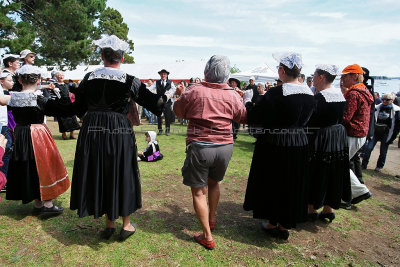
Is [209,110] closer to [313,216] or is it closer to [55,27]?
[313,216]

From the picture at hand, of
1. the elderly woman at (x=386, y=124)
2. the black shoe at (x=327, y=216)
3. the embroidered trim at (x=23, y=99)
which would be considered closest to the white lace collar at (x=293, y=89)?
the black shoe at (x=327, y=216)

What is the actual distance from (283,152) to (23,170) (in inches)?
124

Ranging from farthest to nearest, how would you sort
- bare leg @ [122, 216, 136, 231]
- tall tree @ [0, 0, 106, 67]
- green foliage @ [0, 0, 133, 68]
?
1. tall tree @ [0, 0, 106, 67]
2. green foliage @ [0, 0, 133, 68]
3. bare leg @ [122, 216, 136, 231]

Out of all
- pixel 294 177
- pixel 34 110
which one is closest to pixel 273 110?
pixel 294 177

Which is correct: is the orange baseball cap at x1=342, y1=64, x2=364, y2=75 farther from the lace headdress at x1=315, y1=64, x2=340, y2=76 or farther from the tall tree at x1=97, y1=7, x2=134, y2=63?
the tall tree at x1=97, y1=7, x2=134, y2=63

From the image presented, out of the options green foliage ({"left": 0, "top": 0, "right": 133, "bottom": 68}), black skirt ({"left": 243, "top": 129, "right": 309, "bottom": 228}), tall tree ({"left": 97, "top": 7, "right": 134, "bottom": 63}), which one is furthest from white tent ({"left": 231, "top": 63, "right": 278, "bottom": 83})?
tall tree ({"left": 97, "top": 7, "right": 134, "bottom": 63})

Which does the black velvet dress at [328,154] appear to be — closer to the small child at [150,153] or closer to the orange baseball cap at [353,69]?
the orange baseball cap at [353,69]

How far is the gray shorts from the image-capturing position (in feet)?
8.71

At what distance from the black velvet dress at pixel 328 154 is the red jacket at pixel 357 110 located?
37 centimetres

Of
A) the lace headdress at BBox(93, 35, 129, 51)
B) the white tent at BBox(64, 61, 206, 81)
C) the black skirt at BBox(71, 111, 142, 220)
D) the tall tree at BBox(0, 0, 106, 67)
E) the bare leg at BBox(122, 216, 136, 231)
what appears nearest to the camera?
the lace headdress at BBox(93, 35, 129, 51)

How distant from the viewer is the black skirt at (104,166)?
270 centimetres

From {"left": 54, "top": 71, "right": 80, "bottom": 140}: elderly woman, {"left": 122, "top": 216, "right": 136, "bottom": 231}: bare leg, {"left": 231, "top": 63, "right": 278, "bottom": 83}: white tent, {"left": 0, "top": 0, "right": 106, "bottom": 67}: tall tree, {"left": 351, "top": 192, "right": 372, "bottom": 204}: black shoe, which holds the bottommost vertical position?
{"left": 122, "top": 216, "right": 136, "bottom": 231}: bare leg

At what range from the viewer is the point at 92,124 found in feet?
8.79

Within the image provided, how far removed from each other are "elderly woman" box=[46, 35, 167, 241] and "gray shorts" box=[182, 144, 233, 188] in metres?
0.65
